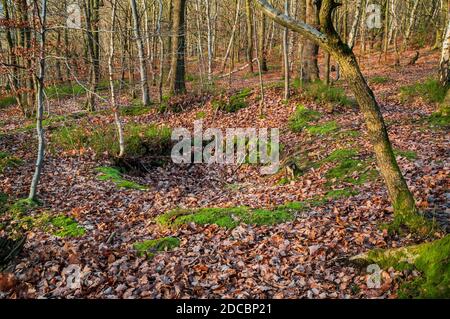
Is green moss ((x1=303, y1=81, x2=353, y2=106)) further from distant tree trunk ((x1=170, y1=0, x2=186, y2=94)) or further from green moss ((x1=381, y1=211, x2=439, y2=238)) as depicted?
green moss ((x1=381, y1=211, x2=439, y2=238))

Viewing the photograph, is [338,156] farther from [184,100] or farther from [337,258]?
[184,100]

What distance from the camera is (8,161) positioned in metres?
10.2

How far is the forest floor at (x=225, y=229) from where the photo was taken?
5.12m

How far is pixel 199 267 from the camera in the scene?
5.62 metres

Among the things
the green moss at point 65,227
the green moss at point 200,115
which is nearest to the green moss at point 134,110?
the green moss at point 200,115

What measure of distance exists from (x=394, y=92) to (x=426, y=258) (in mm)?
12389

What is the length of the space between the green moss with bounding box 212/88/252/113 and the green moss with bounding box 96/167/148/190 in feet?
21.1

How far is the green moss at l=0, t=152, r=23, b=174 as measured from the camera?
389 inches

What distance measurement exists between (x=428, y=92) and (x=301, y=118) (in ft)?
14.5

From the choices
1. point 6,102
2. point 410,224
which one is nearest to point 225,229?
point 410,224

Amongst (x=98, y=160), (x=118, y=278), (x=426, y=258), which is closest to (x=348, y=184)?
(x=426, y=258)

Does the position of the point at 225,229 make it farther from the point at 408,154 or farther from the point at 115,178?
the point at 408,154

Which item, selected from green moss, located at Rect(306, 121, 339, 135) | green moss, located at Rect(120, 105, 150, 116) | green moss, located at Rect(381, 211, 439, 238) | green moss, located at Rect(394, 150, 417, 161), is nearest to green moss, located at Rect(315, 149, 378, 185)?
green moss, located at Rect(394, 150, 417, 161)

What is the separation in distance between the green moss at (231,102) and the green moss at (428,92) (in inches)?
252
